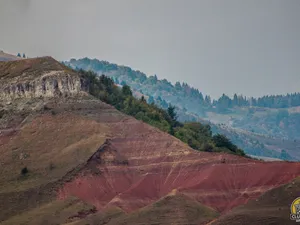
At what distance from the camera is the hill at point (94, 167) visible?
112 m

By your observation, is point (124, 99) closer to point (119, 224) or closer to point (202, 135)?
point (202, 135)

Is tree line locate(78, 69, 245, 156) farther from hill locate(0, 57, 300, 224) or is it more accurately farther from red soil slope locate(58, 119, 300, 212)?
red soil slope locate(58, 119, 300, 212)

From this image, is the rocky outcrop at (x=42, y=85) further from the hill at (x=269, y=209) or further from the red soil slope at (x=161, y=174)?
the hill at (x=269, y=209)

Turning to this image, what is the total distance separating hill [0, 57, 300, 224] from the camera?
112 meters

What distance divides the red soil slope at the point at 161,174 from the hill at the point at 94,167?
157 mm

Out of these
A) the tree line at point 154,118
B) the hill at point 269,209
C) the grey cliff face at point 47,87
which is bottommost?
the hill at point 269,209

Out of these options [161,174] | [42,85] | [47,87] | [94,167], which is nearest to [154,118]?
[47,87]

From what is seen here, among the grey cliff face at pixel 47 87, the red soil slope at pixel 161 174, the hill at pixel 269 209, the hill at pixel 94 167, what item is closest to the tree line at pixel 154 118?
the grey cliff face at pixel 47 87

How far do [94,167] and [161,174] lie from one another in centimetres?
1123

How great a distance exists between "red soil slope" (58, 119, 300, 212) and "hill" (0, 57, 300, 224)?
0.16 meters

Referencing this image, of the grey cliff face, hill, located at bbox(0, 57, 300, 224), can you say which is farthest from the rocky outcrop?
hill, located at bbox(0, 57, 300, 224)

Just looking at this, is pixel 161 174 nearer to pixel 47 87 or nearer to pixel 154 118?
pixel 47 87

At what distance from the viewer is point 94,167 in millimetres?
126500

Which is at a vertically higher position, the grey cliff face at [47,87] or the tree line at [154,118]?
the grey cliff face at [47,87]
